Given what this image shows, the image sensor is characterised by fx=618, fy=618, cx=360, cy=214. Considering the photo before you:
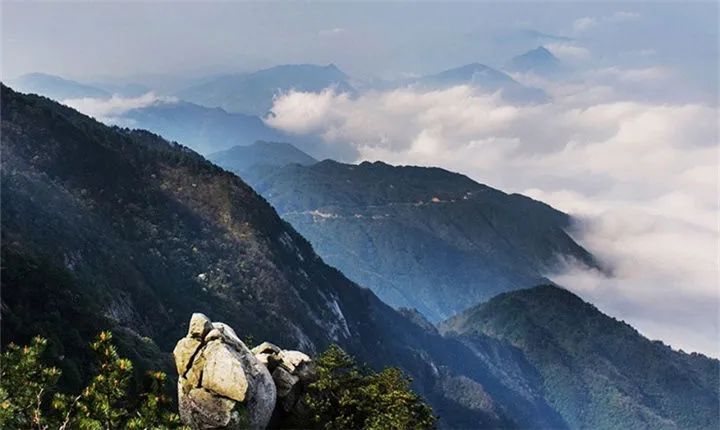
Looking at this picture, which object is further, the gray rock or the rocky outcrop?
the gray rock

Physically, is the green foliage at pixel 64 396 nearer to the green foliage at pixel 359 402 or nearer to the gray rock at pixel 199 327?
the gray rock at pixel 199 327

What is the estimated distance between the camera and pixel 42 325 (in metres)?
95.8

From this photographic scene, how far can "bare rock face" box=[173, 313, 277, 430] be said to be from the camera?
51.7 m

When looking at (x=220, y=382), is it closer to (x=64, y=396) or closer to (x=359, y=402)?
(x=359, y=402)

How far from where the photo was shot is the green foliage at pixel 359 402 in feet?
194

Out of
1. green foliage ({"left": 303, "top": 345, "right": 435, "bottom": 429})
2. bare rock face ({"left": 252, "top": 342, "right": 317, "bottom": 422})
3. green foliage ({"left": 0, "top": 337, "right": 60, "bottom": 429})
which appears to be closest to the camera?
green foliage ({"left": 0, "top": 337, "right": 60, "bottom": 429})

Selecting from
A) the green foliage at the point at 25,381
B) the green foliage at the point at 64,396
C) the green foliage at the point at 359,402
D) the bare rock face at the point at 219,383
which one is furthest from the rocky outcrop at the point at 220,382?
the green foliage at the point at 25,381

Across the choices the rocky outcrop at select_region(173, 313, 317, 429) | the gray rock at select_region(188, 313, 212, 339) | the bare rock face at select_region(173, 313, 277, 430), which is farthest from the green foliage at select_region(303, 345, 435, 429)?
the gray rock at select_region(188, 313, 212, 339)

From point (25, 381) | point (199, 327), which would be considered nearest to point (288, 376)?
A: point (199, 327)

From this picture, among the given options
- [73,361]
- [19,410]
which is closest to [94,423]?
[19,410]

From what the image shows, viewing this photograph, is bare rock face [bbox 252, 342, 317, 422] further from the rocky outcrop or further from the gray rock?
the gray rock

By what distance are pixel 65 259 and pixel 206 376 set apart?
4577 inches

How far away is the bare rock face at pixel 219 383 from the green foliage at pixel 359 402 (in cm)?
637

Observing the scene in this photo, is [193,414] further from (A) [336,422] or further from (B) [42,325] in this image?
(B) [42,325]
